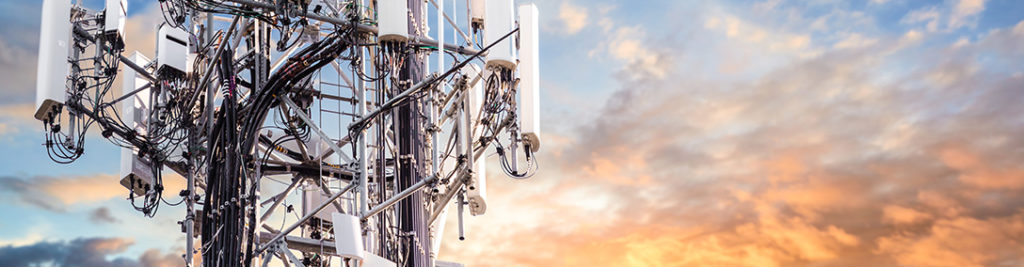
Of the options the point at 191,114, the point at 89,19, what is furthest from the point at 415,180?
the point at 89,19

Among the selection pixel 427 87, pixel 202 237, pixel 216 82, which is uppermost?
pixel 216 82

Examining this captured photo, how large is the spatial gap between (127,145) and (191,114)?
60.3 inches

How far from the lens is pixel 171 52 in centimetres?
2850

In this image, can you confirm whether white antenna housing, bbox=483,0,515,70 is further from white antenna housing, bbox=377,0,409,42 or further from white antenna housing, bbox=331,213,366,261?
white antenna housing, bbox=331,213,366,261

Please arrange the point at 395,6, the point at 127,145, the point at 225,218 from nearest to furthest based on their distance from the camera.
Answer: the point at 395,6 → the point at 225,218 → the point at 127,145

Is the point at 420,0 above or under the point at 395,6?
above

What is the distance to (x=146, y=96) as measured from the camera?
29.2 m

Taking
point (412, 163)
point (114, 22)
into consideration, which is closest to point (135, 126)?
point (114, 22)

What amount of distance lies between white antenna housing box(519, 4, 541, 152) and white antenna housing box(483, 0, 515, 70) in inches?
12.7

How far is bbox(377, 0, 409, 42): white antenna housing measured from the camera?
24047 mm

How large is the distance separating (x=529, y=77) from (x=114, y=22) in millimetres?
8998

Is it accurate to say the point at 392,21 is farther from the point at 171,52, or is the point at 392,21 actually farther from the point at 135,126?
the point at 135,126

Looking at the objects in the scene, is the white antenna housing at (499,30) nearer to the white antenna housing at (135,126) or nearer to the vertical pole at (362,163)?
the vertical pole at (362,163)

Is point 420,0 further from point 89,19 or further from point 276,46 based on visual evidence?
point 89,19
